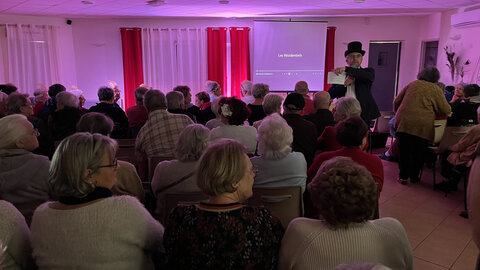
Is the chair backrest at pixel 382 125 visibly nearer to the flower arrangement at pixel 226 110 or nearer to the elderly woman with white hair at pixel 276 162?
the flower arrangement at pixel 226 110

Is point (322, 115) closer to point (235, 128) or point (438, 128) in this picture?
point (235, 128)

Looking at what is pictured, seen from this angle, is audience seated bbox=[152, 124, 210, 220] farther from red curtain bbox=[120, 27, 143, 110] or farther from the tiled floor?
red curtain bbox=[120, 27, 143, 110]

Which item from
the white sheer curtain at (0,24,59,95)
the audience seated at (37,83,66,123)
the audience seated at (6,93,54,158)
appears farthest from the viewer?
the white sheer curtain at (0,24,59,95)

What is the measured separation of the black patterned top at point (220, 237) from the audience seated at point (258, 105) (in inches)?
121

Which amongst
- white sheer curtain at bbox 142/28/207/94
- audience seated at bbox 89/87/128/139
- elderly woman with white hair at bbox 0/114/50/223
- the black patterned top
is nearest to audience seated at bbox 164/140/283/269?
the black patterned top

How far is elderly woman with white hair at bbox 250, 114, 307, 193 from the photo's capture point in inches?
→ 93.6

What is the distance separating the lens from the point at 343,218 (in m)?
1.35

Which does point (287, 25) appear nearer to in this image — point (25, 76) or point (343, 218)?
point (25, 76)

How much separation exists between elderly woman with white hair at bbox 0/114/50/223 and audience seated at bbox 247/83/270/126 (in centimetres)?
267

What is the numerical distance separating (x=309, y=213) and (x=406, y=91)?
2735 mm

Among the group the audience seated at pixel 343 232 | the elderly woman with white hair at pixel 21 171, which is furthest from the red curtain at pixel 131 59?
the audience seated at pixel 343 232

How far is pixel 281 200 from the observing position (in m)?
2.19

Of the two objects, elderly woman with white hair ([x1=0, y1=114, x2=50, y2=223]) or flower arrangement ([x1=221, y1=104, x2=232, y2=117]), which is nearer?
elderly woman with white hair ([x1=0, y1=114, x2=50, y2=223])

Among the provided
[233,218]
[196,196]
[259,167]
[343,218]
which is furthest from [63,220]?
[259,167]
